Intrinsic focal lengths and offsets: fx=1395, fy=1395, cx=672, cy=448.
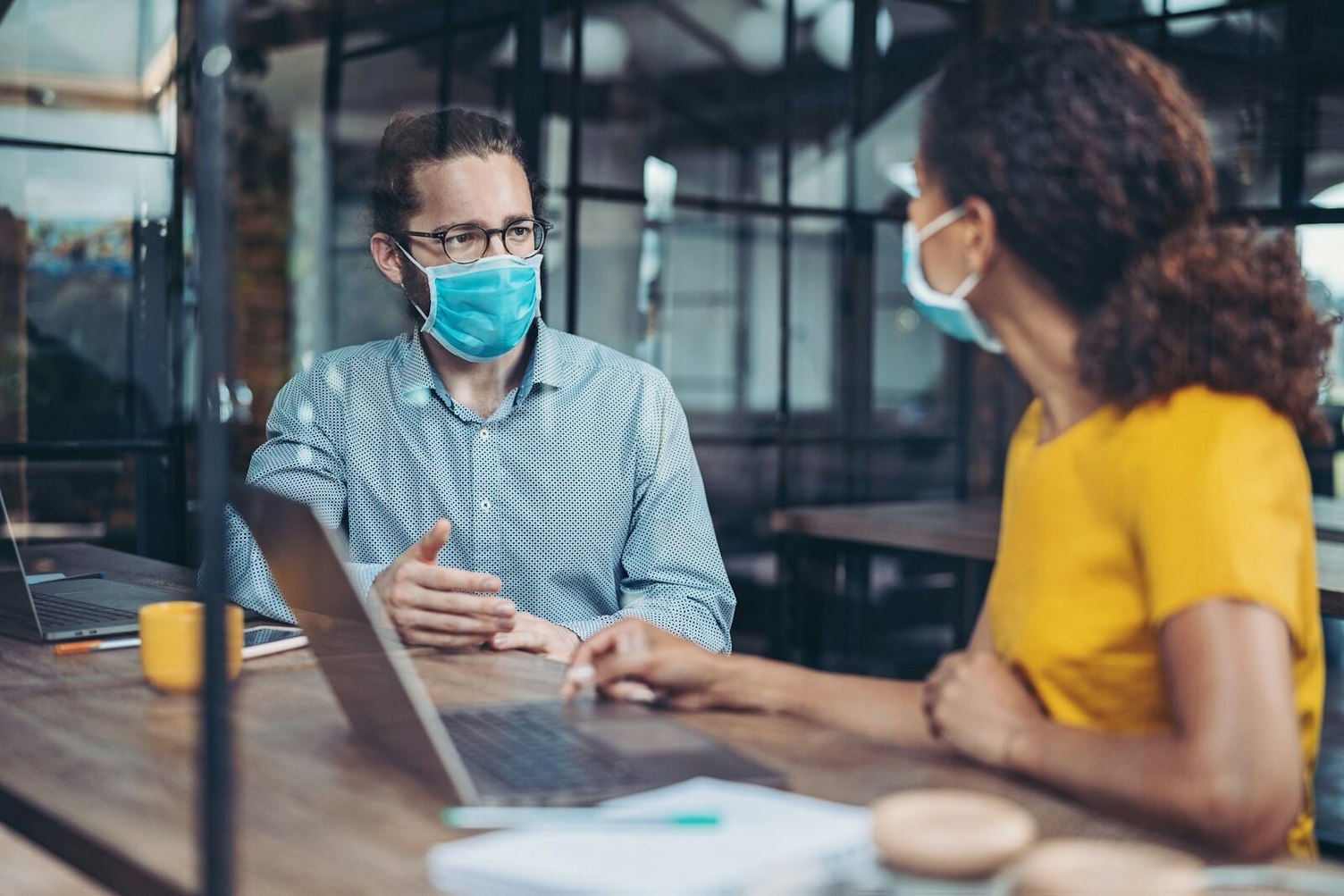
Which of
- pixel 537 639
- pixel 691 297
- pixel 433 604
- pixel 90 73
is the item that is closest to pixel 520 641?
pixel 537 639

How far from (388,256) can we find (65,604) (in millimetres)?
619

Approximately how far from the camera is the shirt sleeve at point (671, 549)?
5.98 feet

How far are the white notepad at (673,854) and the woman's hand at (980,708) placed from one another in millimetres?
168

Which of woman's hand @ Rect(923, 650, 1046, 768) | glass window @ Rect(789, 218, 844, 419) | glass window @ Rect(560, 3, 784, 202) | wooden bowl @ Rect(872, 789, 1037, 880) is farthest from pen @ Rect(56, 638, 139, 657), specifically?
glass window @ Rect(789, 218, 844, 419)

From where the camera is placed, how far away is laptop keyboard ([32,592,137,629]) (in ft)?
5.53

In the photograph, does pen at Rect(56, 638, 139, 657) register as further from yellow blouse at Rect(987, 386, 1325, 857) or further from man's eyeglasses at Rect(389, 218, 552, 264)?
yellow blouse at Rect(987, 386, 1325, 857)

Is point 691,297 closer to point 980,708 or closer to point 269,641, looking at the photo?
point 269,641

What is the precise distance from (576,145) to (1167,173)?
9.99 ft

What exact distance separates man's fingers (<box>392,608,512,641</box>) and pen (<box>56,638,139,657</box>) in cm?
32

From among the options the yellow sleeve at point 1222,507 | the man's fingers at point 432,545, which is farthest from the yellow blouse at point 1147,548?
the man's fingers at point 432,545

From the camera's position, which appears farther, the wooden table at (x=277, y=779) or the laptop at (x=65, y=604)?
the laptop at (x=65, y=604)

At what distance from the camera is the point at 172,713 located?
1.25m

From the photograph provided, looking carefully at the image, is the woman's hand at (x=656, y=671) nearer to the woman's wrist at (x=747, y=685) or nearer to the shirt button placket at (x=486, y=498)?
the woman's wrist at (x=747, y=685)

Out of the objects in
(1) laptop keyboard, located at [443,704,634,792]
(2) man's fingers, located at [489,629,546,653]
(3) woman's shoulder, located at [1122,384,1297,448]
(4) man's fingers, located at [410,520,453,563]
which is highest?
(3) woman's shoulder, located at [1122,384,1297,448]
